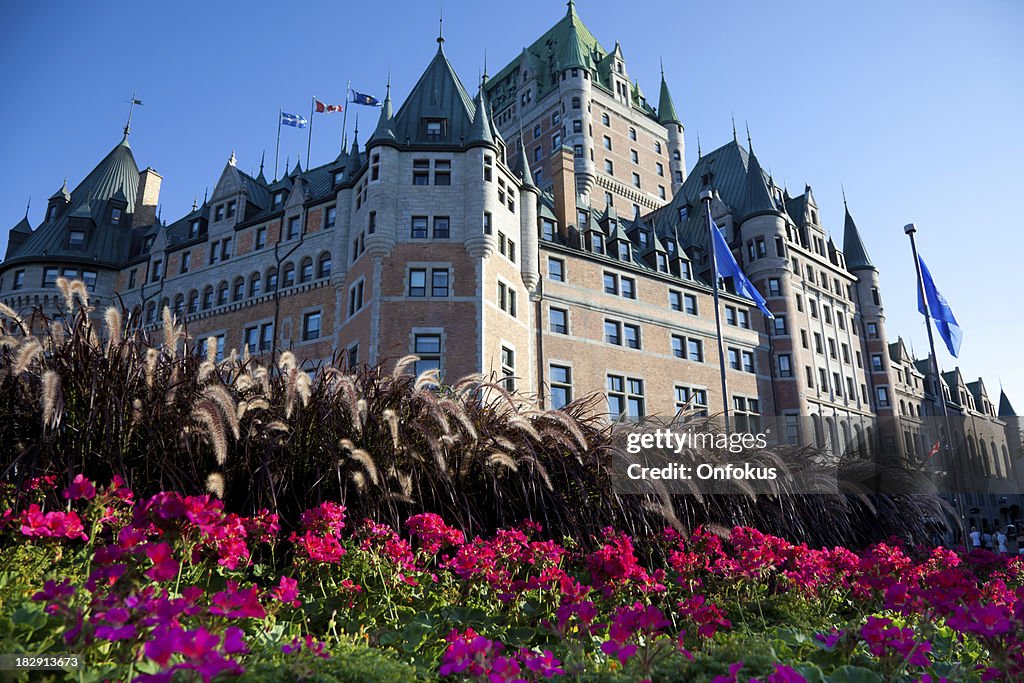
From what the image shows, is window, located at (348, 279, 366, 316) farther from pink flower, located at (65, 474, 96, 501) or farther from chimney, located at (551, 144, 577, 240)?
pink flower, located at (65, 474, 96, 501)

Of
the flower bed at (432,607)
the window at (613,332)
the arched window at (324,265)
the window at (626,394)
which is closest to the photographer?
the flower bed at (432,607)

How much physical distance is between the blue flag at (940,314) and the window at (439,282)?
1855cm

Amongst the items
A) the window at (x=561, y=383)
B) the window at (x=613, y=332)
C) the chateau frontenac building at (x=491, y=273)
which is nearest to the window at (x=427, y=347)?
the chateau frontenac building at (x=491, y=273)

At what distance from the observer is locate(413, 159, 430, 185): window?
28391 millimetres

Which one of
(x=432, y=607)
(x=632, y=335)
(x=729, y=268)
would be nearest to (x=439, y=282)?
(x=729, y=268)

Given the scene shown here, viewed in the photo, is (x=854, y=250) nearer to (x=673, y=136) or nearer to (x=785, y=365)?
(x=785, y=365)

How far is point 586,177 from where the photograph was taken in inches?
2105

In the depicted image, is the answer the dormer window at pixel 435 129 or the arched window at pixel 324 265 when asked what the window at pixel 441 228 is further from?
the arched window at pixel 324 265

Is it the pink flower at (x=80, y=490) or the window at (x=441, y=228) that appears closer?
the pink flower at (x=80, y=490)

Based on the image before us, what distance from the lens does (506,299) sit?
28.7 meters

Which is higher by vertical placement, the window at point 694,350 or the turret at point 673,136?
the turret at point 673,136

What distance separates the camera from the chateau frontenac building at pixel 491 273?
27.1m

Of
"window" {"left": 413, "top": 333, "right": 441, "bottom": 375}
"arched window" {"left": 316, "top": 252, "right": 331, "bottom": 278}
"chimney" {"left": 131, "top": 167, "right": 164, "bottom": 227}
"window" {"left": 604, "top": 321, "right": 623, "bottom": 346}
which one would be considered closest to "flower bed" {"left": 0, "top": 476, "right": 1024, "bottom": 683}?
"window" {"left": 413, "top": 333, "right": 441, "bottom": 375}

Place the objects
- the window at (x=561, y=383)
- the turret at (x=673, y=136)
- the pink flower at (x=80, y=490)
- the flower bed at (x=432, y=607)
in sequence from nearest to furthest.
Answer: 1. the flower bed at (x=432, y=607)
2. the pink flower at (x=80, y=490)
3. the window at (x=561, y=383)
4. the turret at (x=673, y=136)
